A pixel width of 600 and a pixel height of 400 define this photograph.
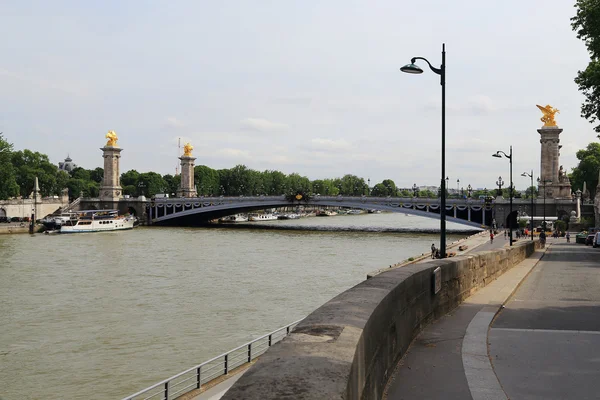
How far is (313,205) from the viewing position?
292ft

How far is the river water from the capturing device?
1591cm

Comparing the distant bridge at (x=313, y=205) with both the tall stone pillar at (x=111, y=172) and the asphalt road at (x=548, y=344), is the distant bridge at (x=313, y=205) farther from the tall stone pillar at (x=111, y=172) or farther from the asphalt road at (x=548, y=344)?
the asphalt road at (x=548, y=344)

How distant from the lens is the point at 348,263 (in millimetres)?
42812

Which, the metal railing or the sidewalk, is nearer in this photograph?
the sidewalk

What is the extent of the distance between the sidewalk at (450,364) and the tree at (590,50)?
2247cm

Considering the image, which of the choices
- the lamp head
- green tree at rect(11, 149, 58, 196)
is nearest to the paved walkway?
the lamp head

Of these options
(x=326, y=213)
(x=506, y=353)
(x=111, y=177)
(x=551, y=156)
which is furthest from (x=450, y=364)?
(x=326, y=213)

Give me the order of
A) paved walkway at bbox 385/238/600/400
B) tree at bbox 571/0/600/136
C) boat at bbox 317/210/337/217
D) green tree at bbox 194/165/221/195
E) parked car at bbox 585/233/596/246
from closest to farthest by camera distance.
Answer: paved walkway at bbox 385/238/600/400 → tree at bbox 571/0/600/136 → parked car at bbox 585/233/596/246 → green tree at bbox 194/165/221/195 → boat at bbox 317/210/337/217

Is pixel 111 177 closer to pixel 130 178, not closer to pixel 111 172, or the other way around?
pixel 111 172

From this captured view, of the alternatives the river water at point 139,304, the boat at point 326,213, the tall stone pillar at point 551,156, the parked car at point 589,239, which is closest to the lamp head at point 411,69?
the river water at point 139,304

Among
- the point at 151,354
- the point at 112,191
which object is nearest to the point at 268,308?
the point at 151,354

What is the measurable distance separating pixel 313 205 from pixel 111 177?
41446 mm

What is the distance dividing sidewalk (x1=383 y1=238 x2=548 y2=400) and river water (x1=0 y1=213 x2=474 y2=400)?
26.8ft

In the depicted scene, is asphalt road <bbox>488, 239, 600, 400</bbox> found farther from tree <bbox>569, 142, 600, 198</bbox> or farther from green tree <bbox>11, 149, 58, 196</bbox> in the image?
green tree <bbox>11, 149, 58, 196</bbox>
